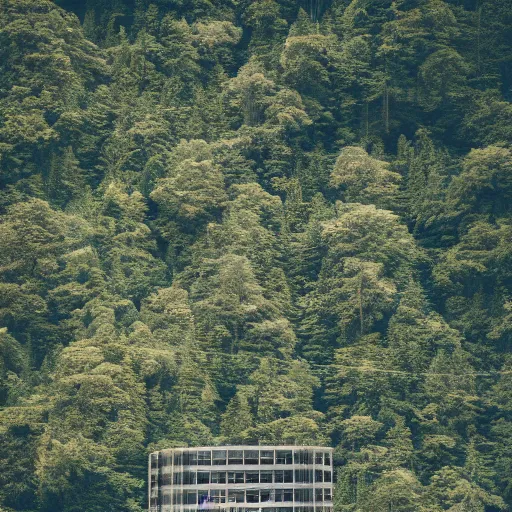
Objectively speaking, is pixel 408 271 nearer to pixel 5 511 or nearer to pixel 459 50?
pixel 459 50

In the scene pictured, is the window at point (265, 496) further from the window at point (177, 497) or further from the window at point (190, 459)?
the window at point (177, 497)

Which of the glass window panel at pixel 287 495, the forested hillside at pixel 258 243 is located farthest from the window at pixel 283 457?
the forested hillside at pixel 258 243

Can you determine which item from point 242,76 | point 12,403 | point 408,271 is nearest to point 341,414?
point 408,271

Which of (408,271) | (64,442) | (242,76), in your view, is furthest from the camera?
(242,76)

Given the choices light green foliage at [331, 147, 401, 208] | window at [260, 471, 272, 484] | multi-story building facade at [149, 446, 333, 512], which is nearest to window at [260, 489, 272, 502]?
multi-story building facade at [149, 446, 333, 512]

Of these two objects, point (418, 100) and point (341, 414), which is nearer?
point (341, 414)
